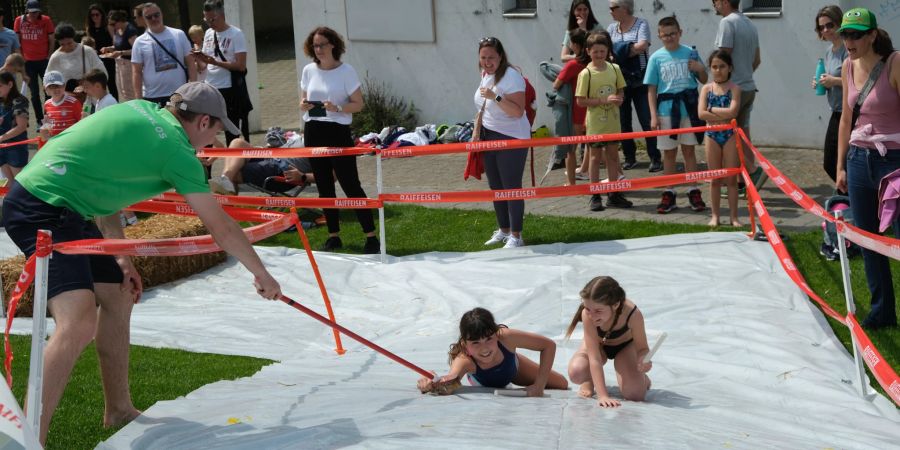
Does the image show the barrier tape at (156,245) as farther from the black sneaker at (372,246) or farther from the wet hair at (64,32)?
the wet hair at (64,32)

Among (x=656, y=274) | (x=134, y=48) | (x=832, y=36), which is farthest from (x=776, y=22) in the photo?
(x=134, y=48)

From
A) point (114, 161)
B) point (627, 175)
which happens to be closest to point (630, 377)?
point (114, 161)

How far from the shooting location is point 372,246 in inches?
412

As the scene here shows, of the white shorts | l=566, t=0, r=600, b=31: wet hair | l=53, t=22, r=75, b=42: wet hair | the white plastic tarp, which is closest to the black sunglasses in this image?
the white plastic tarp

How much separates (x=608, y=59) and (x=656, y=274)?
3840 mm

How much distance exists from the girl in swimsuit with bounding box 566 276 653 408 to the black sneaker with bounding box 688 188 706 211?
16.1 feet

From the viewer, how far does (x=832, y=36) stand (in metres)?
10.6

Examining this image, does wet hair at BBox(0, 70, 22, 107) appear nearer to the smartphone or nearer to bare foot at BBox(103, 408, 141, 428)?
the smartphone

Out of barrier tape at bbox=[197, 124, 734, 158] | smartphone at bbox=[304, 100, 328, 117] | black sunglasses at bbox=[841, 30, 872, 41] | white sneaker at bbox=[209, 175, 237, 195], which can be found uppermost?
black sunglasses at bbox=[841, 30, 872, 41]

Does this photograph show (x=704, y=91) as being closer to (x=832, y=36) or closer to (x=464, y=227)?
(x=832, y=36)

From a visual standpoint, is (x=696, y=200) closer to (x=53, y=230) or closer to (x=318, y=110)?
(x=318, y=110)

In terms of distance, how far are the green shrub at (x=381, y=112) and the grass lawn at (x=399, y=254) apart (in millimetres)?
4609

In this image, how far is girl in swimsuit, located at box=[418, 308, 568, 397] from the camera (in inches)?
244

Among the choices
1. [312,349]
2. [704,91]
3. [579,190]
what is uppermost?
[704,91]
